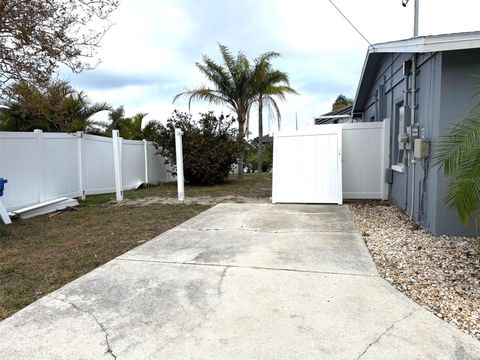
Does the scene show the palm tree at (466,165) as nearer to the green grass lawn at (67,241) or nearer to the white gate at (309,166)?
the green grass lawn at (67,241)

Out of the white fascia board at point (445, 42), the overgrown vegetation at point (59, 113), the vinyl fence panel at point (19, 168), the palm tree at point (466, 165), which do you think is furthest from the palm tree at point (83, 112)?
the palm tree at point (466, 165)

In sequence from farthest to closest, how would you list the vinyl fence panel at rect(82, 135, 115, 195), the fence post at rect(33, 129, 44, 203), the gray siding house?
the vinyl fence panel at rect(82, 135, 115, 195), the fence post at rect(33, 129, 44, 203), the gray siding house

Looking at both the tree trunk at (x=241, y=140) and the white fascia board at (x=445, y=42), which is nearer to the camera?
the white fascia board at (x=445, y=42)

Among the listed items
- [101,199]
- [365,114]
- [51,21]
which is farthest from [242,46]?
[51,21]

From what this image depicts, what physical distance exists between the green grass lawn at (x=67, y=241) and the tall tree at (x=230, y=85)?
893 centimetres

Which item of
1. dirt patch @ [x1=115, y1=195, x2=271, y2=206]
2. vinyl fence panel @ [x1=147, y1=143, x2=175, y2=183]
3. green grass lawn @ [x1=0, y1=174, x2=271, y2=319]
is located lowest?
green grass lawn @ [x1=0, y1=174, x2=271, y2=319]

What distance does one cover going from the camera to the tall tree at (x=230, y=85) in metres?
16.8

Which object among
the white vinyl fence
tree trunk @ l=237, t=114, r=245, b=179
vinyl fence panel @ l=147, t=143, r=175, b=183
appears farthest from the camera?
vinyl fence panel @ l=147, t=143, r=175, b=183

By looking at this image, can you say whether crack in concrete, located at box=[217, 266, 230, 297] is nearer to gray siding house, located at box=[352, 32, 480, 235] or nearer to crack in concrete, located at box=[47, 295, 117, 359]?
crack in concrete, located at box=[47, 295, 117, 359]

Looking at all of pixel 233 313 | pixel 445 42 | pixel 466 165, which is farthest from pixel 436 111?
pixel 233 313

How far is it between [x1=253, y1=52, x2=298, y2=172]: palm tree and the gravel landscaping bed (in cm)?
1181

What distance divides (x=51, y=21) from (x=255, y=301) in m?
6.34

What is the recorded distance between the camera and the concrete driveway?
8.41 feet

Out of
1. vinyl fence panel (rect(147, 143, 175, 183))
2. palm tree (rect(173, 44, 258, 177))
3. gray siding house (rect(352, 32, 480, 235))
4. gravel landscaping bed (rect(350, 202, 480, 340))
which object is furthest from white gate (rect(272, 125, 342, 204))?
palm tree (rect(173, 44, 258, 177))
